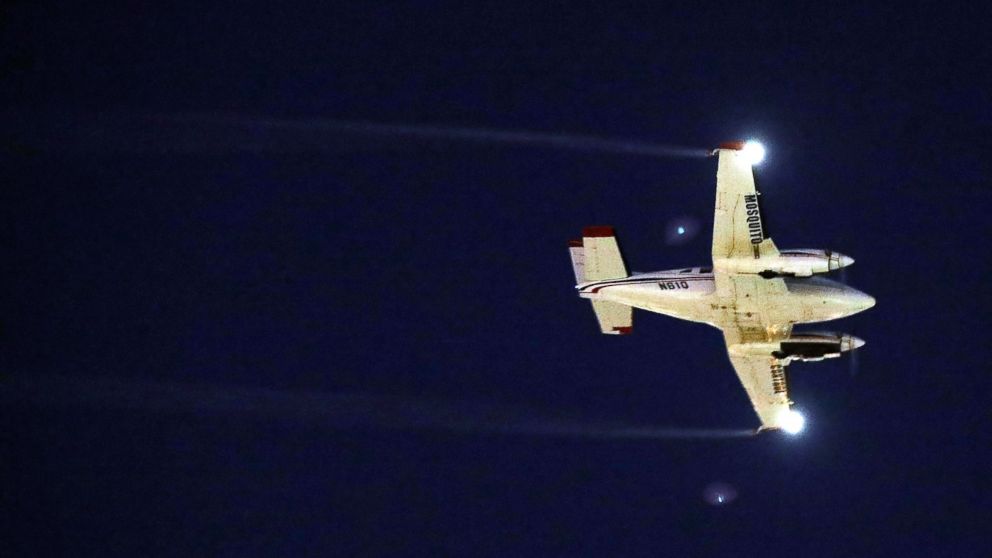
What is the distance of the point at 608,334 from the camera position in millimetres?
60844

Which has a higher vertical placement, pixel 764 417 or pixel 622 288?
pixel 622 288

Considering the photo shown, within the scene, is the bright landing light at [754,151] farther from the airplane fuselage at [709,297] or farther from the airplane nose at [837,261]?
the airplane fuselage at [709,297]

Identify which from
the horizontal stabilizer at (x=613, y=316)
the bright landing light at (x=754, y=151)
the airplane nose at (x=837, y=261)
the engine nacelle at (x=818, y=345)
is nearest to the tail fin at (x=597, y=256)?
the horizontal stabilizer at (x=613, y=316)

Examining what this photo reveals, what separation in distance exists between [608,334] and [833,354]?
29.8 ft

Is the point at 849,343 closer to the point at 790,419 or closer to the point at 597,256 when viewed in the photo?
the point at 790,419

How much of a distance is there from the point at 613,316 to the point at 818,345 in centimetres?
827

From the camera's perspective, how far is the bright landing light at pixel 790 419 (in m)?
61.4

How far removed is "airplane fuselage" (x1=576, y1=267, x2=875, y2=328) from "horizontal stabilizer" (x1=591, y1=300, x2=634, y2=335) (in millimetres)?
1076

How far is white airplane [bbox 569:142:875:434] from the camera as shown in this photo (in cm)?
5425

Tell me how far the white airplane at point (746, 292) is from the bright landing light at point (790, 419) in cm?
4

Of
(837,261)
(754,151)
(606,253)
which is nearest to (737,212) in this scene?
(754,151)

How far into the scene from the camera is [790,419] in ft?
202

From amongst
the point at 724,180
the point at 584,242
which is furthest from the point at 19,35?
the point at 724,180

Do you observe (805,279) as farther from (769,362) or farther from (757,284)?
(769,362)
